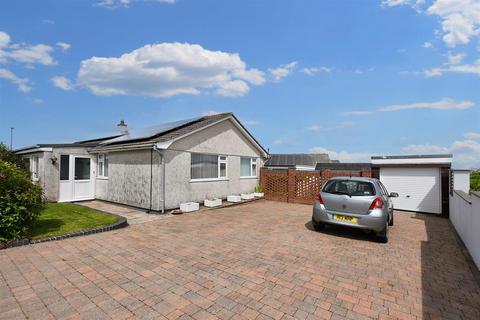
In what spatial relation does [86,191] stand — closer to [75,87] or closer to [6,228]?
[6,228]

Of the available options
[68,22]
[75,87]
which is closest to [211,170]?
[68,22]

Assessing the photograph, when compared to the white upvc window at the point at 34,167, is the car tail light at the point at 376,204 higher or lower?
lower

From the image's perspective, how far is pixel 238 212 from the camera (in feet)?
34.2

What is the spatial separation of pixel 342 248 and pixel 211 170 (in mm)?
7788

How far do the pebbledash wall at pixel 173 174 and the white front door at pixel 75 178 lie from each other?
479 mm

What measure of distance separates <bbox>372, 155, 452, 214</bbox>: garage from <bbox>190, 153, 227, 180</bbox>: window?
7889mm

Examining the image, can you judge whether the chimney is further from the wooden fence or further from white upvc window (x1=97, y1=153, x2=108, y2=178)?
the wooden fence

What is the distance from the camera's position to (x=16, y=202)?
564 centimetres

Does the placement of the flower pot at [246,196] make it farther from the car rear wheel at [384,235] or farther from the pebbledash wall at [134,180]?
the car rear wheel at [384,235]

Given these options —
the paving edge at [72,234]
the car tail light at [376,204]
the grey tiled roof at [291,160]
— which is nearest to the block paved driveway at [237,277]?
the paving edge at [72,234]

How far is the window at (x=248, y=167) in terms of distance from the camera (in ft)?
49.0

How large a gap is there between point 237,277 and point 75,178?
37.9ft

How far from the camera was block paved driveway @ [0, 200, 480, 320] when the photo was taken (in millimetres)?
3197

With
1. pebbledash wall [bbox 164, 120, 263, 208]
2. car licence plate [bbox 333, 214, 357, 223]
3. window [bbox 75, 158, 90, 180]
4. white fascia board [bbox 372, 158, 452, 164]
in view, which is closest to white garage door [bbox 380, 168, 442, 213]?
white fascia board [bbox 372, 158, 452, 164]
